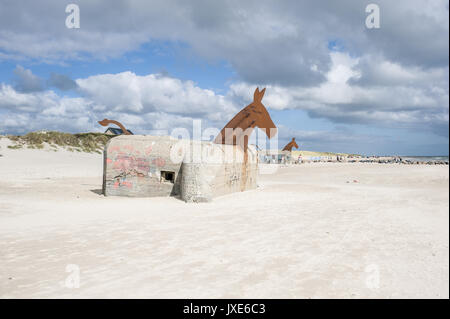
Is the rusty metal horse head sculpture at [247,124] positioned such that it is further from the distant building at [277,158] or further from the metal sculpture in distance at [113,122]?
the distant building at [277,158]

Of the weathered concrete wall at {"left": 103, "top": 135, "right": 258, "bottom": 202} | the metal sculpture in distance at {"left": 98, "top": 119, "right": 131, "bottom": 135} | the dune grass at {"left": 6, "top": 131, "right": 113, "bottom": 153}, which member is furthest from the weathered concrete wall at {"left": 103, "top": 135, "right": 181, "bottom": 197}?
the dune grass at {"left": 6, "top": 131, "right": 113, "bottom": 153}

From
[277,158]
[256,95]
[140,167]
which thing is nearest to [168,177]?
[140,167]

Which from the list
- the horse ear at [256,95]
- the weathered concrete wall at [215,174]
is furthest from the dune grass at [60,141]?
the horse ear at [256,95]

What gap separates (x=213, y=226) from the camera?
A: 20.9ft

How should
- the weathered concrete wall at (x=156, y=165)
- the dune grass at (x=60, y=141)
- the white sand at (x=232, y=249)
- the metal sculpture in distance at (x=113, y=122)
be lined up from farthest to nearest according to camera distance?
the dune grass at (x=60, y=141), the metal sculpture in distance at (x=113, y=122), the weathered concrete wall at (x=156, y=165), the white sand at (x=232, y=249)

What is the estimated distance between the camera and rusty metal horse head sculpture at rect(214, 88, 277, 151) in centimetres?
1182

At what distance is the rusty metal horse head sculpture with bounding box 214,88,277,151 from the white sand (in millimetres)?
3987

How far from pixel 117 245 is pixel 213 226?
1.97 metres

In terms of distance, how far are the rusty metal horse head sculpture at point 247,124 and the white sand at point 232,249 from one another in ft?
13.1

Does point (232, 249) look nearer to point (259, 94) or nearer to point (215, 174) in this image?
point (215, 174)

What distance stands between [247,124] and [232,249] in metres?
7.71

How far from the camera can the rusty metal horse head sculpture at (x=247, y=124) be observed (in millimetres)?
11820
